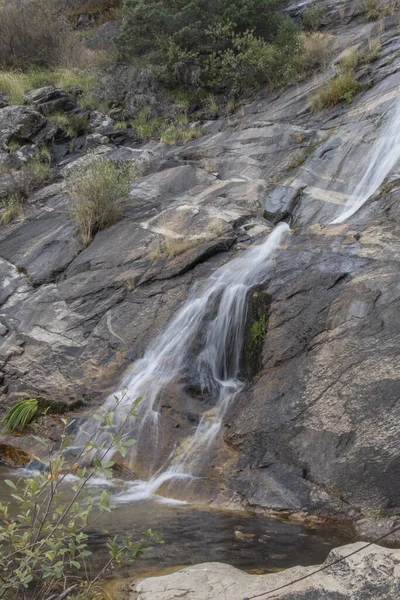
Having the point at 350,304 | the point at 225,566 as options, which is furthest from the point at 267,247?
the point at 225,566

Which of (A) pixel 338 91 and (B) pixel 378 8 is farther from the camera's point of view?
(B) pixel 378 8

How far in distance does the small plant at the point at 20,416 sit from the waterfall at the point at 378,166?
5.00 metres

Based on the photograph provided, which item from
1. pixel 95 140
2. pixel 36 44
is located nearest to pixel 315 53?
pixel 95 140

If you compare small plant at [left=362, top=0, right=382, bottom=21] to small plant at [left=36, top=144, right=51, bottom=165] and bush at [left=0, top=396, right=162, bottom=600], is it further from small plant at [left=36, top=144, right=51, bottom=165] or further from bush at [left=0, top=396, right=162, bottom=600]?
bush at [left=0, top=396, right=162, bottom=600]

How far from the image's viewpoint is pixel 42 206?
41.3ft

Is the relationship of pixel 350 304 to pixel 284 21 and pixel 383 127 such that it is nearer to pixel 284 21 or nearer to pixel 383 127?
pixel 383 127

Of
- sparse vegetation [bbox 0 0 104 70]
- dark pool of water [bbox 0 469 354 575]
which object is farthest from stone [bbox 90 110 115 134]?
dark pool of water [bbox 0 469 354 575]

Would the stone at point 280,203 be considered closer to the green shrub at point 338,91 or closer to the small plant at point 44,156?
the green shrub at point 338,91

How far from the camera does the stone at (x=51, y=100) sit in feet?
51.5

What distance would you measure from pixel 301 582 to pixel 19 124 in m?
13.5

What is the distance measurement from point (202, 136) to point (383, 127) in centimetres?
449

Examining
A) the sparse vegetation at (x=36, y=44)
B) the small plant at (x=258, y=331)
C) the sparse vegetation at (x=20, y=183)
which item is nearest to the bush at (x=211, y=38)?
the sparse vegetation at (x=36, y=44)

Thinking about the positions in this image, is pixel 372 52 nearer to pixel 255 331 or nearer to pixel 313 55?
pixel 313 55

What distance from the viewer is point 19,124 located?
14664 mm
